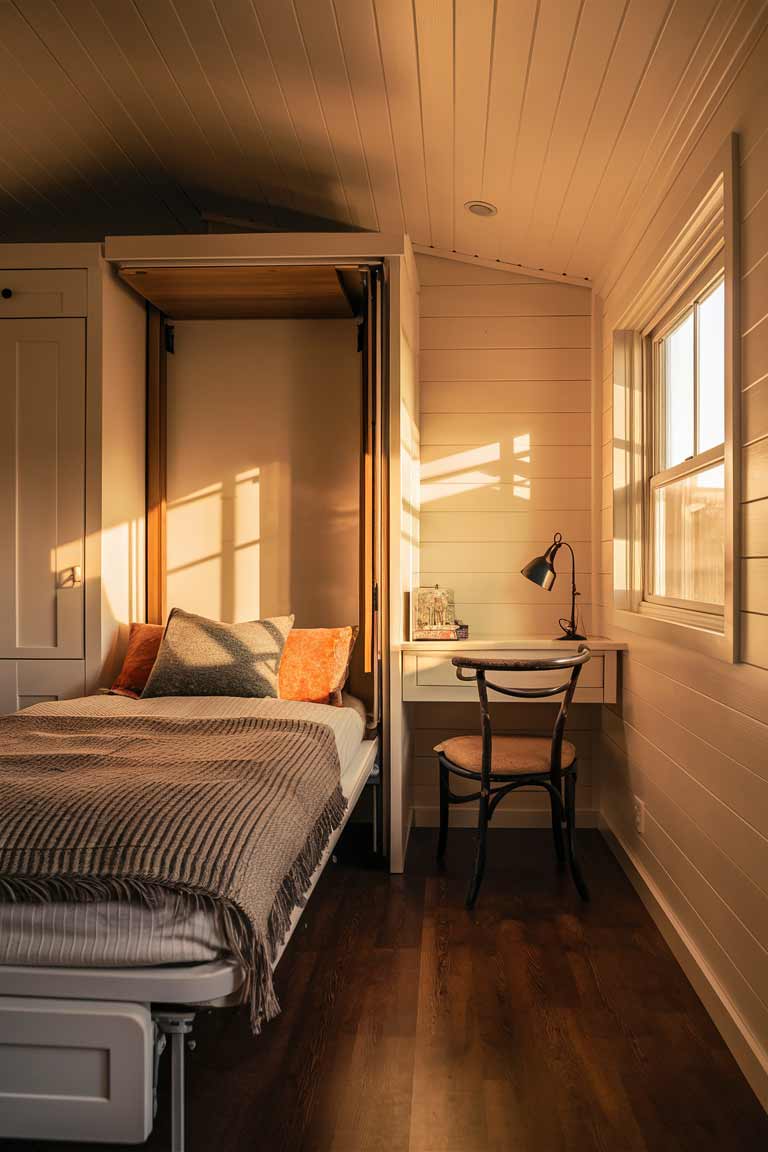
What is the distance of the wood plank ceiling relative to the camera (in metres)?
2.33

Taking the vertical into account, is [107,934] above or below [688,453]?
below

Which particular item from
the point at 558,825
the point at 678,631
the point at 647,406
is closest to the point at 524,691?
the point at 558,825

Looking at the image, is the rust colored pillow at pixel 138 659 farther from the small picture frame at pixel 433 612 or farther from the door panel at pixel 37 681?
the small picture frame at pixel 433 612

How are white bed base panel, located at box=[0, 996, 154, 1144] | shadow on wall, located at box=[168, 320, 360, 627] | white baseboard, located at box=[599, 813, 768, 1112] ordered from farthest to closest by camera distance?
1. shadow on wall, located at box=[168, 320, 360, 627]
2. white baseboard, located at box=[599, 813, 768, 1112]
3. white bed base panel, located at box=[0, 996, 154, 1144]

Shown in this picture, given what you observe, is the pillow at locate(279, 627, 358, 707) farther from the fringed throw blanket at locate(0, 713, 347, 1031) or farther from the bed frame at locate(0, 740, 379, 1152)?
the bed frame at locate(0, 740, 379, 1152)

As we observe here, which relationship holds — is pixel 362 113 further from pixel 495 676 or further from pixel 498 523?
pixel 495 676

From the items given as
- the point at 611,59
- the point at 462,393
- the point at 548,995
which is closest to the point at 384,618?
the point at 462,393

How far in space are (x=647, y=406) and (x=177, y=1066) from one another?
2908 millimetres

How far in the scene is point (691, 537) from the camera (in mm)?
2951

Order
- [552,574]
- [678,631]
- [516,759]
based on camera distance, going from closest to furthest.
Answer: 1. [678,631]
2. [516,759]
3. [552,574]

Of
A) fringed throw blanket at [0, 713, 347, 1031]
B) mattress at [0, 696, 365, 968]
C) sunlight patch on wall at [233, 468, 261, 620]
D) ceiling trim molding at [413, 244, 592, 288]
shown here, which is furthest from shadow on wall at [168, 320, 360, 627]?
mattress at [0, 696, 365, 968]

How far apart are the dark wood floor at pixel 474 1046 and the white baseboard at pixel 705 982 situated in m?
0.03

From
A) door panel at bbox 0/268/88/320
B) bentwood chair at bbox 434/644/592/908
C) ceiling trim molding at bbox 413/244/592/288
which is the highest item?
ceiling trim molding at bbox 413/244/592/288

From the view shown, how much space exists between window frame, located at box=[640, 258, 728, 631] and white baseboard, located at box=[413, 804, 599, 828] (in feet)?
3.79
